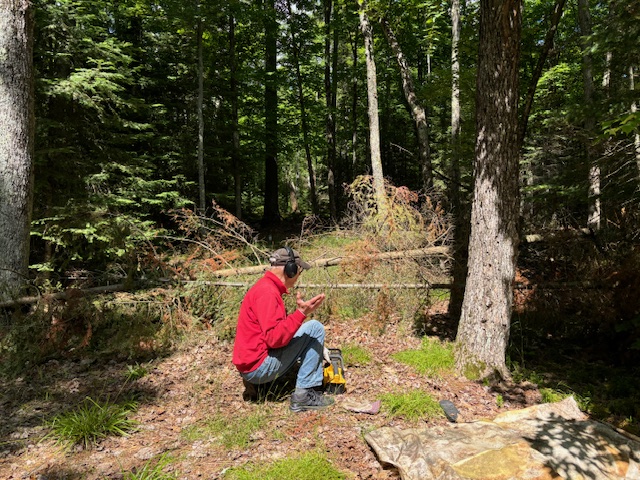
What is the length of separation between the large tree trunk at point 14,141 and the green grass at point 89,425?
2905mm

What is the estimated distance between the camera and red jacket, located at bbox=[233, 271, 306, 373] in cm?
388

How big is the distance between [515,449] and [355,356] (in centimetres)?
243

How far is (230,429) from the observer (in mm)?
3723

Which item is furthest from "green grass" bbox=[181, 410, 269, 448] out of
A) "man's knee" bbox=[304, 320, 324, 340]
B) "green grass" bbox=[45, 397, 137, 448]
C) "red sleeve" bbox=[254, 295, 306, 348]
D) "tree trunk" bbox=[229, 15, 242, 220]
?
"tree trunk" bbox=[229, 15, 242, 220]

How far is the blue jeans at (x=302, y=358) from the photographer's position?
13.2ft

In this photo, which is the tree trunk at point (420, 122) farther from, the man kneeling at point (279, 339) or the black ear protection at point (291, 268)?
the man kneeling at point (279, 339)

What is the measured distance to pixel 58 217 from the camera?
725cm

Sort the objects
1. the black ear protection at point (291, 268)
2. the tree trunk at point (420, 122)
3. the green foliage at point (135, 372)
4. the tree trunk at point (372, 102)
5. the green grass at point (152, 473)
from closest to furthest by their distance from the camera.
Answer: the green grass at point (152, 473)
the black ear protection at point (291, 268)
the green foliage at point (135, 372)
the tree trunk at point (372, 102)
the tree trunk at point (420, 122)

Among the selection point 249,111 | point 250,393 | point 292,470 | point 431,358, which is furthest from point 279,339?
point 249,111

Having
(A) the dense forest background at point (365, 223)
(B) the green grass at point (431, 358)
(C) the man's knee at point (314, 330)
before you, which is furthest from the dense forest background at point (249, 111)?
(C) the man's knee at point (314, 330)

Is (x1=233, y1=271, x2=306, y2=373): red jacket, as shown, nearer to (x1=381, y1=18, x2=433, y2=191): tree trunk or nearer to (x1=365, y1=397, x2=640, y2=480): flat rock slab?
(x1=365, y1=397, x2=640, y2=480): flat rock slab

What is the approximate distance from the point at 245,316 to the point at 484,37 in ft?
13.7

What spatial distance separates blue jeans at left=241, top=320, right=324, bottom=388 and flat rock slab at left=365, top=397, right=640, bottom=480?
0.89 metres

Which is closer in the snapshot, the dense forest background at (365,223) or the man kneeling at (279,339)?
the man kneeling at (279,339)
